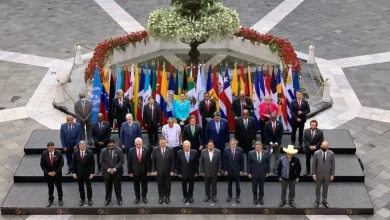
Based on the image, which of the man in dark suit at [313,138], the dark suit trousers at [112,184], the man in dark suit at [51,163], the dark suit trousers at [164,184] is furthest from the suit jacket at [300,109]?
the man in dark suit at [51,163]

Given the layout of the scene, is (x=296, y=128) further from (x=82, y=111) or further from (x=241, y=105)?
(x=82, y=111)

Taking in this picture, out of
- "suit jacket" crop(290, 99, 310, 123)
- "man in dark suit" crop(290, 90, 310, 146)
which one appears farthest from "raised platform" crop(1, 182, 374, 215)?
"suit jacket" crop(290, 99, 310, 123)

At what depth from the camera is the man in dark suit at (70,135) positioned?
43.9 ft

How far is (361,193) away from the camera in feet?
44.3

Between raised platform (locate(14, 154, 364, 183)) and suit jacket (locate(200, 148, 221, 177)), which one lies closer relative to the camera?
suit jacket (locate(200, 148, 221, 177))

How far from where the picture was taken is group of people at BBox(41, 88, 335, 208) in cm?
1248

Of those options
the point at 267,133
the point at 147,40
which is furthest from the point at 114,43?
the point at 267,133

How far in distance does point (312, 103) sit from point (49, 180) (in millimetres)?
8424

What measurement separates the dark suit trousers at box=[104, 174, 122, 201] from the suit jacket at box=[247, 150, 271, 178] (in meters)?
2.87

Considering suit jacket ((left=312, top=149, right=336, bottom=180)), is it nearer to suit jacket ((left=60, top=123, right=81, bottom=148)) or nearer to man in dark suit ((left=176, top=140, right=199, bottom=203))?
man in dark suit ((left=176, top=140, right=199, bottom=203))

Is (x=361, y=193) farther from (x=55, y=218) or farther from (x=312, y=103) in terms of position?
(x=55, y=218)

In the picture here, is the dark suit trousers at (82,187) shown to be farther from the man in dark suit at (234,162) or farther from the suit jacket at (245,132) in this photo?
the suit jacket at (245,132)

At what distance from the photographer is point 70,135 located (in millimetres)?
13414

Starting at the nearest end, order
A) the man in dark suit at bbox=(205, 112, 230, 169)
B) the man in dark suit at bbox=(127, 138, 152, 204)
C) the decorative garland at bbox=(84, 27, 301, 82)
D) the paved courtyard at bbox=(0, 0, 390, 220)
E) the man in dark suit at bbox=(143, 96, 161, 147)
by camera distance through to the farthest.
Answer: the man in dark suit at bbox=(127, 138, 152, 204) → the man in dark suit at bbox=(205, 112, 230, 169) → the man in dark suit at bbox=(143, 96, 161, 147) → the paved courtyard at bbox=(0, 0, 390, 220) → the decorative garland at bbox=(84, 27, 301, 82)
